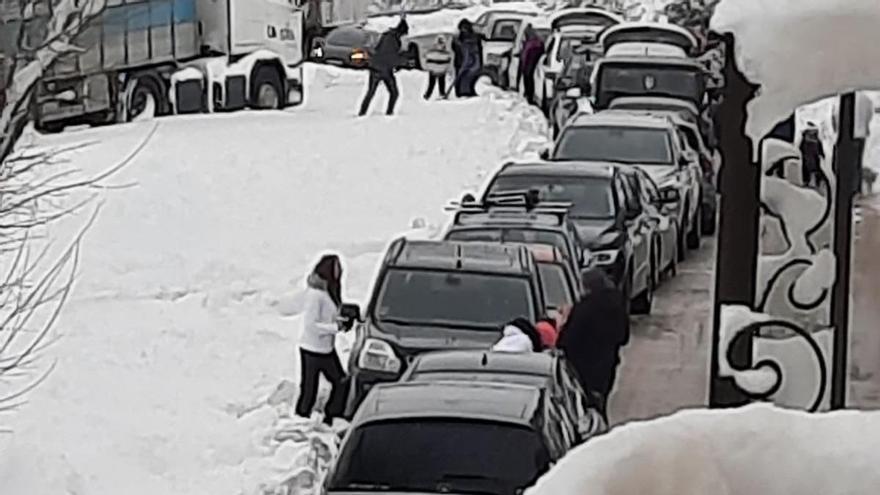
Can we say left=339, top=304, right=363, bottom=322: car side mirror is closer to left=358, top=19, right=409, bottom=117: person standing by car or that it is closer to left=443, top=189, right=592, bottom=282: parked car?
left=443, top=189, right=592, bottom=282: parked car

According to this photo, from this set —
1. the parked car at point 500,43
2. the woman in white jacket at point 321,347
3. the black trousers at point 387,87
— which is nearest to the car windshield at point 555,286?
the woman in white jacket at point 321,347

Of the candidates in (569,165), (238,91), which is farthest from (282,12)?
(569,165)

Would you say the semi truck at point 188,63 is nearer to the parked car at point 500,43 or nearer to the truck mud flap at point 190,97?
the truck mud flap at point 190,97

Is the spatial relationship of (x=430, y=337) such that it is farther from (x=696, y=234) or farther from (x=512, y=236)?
(x=696, y=234)

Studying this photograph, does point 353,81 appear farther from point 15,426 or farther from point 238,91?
point 15,426

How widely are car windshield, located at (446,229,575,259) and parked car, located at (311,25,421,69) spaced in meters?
21.1

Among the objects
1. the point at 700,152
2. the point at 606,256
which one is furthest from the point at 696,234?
the point at 606,256

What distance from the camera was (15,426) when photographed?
40.0 ft

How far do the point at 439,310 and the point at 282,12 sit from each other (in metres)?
20.2

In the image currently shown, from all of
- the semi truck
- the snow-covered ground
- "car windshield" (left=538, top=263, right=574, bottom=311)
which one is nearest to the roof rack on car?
the snow-covered ground

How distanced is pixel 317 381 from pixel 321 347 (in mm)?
290

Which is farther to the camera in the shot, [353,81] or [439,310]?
[353,81]

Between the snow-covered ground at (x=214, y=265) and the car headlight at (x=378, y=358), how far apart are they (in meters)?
0.67

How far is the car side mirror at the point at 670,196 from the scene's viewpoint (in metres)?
19.0
